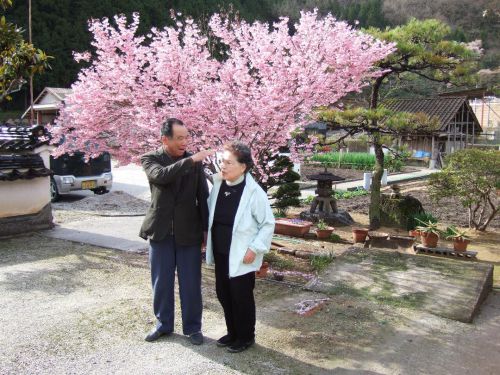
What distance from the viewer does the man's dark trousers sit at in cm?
368

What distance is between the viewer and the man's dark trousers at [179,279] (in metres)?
3.68

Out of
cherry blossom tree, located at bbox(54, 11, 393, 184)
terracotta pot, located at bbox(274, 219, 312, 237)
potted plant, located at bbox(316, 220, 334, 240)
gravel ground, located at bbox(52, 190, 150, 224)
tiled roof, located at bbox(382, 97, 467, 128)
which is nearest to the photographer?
cherry blossom tree, located at bbox(54, 11, 393, 184)

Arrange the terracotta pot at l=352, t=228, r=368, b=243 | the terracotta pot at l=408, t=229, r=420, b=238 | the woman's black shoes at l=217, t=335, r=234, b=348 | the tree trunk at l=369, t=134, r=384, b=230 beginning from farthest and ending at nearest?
the tree trunk at l=369, t=134, r=384, b=230 < the terracotta pot at l=408, t=229, r=420, b=238 < the terracotta pot at l=352, t=228, r=368, b=243 < the woman's black shoes at l=217, t=335, r=234, b=348

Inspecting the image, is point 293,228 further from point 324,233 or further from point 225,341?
point 225,341

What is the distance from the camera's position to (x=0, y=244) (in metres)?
7.09

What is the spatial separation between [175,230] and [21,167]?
5014 millimetres

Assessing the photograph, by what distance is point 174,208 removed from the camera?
363 centimetres

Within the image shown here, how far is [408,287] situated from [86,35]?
28.9 m

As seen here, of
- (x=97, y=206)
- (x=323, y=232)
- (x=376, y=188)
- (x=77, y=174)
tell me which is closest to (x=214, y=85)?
(x=323, y=232)

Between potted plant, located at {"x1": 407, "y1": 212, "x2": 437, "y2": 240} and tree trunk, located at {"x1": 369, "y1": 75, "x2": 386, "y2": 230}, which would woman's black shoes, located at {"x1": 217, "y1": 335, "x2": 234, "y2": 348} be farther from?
potted plant, located at {"x1": 407, "y1": 212, "x2": 437, "y2": 240}

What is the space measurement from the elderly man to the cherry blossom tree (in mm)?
1753

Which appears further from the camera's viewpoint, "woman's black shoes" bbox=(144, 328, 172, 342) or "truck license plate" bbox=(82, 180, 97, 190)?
"truck license plate" bbox=(82, 180, 97, 190)

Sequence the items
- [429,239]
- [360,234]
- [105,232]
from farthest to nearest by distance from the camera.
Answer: [360,234] < [105,232] < [429,239]

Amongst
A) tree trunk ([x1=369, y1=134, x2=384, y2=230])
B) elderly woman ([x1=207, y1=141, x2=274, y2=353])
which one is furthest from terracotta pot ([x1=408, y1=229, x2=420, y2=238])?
elderly woman ([x1=207, y1=141, x2=274, y2=353])
